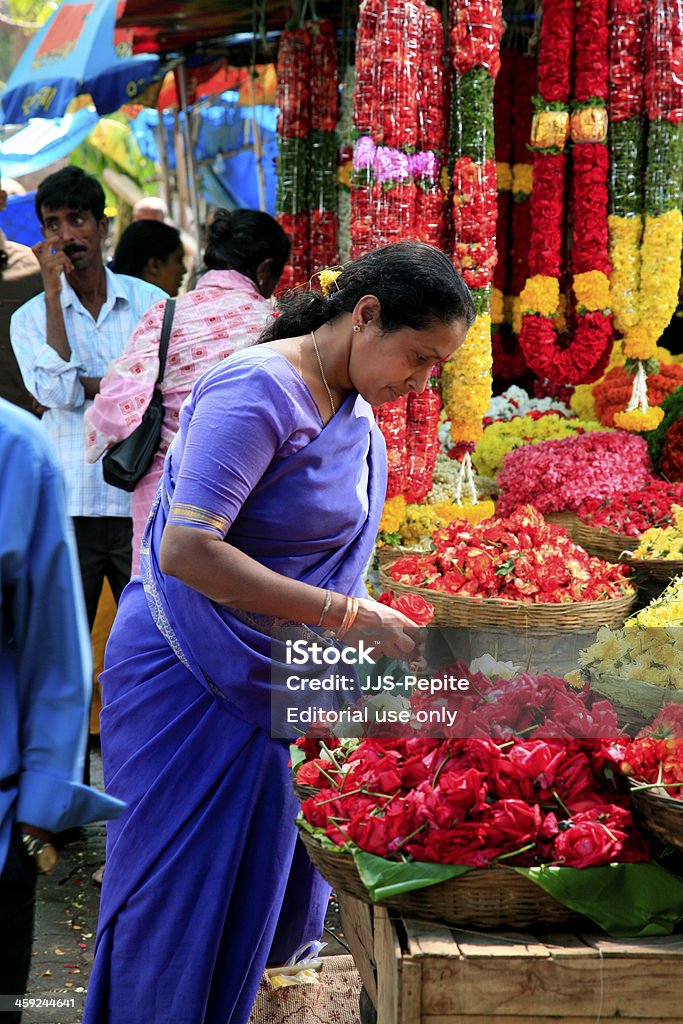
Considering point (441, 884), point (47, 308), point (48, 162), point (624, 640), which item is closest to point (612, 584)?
point (624, 640)

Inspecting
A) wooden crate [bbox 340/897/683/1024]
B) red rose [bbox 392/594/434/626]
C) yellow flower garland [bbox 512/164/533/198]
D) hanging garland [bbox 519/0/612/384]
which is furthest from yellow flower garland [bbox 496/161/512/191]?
wooden crate [bbox 340/897/683/1024]

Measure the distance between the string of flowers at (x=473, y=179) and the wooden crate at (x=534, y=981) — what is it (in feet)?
7.28

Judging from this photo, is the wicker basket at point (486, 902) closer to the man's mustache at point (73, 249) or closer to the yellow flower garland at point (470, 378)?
the yellow flower garland at point (470, 378)

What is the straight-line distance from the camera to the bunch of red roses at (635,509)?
3.84 m

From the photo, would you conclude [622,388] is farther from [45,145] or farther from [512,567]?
[45,145]

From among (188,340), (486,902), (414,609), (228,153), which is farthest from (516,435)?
(228,153)

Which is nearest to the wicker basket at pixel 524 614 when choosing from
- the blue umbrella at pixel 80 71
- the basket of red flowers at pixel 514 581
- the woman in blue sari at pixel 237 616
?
the basket of red flowers at pixel 514 581

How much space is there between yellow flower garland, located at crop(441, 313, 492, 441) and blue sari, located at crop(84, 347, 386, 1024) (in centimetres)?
142

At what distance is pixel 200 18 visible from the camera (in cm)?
480

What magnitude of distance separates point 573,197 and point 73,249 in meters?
→ 1.78

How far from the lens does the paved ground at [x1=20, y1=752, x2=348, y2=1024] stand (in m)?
2.75

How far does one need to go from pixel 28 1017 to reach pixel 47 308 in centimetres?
224

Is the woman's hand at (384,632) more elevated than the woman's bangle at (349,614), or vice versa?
the woman's bangle at (349,614)

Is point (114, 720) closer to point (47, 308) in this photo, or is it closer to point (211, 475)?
point (211, 475)
